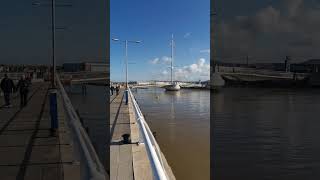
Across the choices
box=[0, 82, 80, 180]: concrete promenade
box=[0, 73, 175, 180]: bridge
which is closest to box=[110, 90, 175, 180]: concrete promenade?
box=[0, 73, 175, 180]: bridge

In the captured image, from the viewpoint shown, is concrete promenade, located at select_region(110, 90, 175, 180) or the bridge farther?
concrete promenade, located at select_region(110, 90, 175, 180)

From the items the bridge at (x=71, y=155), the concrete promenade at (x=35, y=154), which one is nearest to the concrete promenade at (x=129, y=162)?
the bridge at (x=71, y=155)

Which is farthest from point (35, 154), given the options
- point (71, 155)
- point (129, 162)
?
point (129, 162)

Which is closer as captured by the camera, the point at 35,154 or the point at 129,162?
the point at 129,162

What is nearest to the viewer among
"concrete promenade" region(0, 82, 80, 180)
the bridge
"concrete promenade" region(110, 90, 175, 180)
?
the bridge

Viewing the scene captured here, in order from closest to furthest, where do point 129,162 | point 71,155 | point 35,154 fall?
point 129,162 → point 71,155 → point 35,154

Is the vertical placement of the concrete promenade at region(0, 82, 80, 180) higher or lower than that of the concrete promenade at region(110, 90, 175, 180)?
higher

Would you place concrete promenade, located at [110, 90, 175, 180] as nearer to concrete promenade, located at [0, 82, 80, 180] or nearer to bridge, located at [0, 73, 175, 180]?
bridge, located at [0, 73, 175, 180]

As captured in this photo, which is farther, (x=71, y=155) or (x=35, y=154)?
(x=35, y=154)

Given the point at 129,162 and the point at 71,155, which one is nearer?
the point at 129,162

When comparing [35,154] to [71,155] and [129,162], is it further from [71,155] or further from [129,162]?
[129,162]

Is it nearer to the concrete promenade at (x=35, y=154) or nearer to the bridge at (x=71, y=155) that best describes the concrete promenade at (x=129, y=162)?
the bridge at (x=71, y=155)

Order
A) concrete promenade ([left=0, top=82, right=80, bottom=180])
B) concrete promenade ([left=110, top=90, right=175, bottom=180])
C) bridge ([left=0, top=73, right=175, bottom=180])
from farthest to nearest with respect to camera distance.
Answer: concrete promenade ([left=110, top=90, right=175, bottom=180]), concrete promenade ([left=0, top=82, right=80, bottom=180]), bridge ([left=0, top=73, right=175, bottom=180])

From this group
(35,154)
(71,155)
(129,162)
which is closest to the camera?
(129,162)
